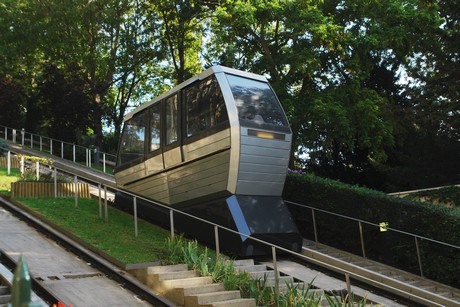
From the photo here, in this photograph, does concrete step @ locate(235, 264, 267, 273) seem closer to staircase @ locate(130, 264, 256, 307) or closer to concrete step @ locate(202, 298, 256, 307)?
staircase @ locate(130, 264, 256, 307)

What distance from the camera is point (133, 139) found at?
13680 mm

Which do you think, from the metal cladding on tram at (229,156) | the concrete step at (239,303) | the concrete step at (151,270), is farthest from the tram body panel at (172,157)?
the concrete step at (239,303)

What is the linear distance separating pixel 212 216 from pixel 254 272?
183 cm

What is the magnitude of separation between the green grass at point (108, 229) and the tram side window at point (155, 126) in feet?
6.53

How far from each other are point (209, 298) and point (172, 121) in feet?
17.4

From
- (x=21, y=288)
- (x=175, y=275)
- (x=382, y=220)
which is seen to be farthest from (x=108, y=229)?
(x=21, y=288)

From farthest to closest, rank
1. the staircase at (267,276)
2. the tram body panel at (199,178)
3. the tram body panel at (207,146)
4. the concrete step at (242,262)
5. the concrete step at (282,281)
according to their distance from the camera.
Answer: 1. the tram body panel at (199,178)
2. the tram body panel at (207,146)
3. the concrete step at (242,262)
4. the concrete step at (282,281)
5. the staircase at (267,276)

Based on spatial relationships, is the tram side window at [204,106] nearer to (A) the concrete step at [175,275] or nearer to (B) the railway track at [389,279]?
(A) the concrete step at [175,275]

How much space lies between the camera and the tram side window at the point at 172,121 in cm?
1148

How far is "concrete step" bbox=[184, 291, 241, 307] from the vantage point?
7.11 metres

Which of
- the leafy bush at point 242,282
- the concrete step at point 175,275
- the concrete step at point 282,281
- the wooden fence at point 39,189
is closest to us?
the leafy bush at point 242,282

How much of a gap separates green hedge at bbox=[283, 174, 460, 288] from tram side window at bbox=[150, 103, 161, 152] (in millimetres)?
3870

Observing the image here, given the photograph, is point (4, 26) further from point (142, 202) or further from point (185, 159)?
point (185, 159)

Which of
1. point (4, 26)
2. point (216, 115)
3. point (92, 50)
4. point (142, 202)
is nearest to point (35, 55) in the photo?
point (4, 26)
